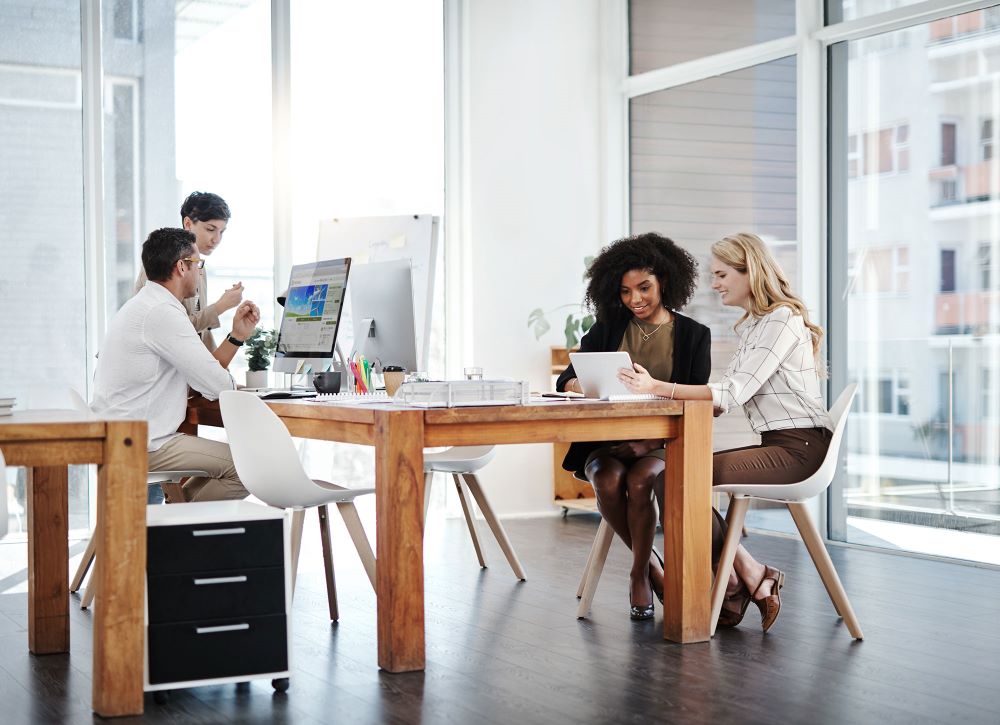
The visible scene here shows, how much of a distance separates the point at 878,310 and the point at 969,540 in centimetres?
108

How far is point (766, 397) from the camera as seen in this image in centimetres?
356

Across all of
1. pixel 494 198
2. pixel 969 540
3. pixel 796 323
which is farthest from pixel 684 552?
pixel 494 198

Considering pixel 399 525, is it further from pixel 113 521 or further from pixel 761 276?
pixel 761 276

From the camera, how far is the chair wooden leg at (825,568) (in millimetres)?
3402

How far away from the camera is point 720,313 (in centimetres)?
625

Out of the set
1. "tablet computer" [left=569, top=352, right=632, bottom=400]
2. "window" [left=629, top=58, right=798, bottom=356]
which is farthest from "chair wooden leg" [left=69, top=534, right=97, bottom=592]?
"window" [left=629, top=58, right=798, bottom=356]

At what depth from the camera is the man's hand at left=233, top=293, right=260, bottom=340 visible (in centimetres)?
411

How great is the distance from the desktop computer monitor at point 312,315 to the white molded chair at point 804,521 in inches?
57.9

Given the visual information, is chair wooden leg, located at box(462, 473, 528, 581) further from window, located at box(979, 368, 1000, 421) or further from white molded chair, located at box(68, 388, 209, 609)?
window, located at box(979, 368, 1000, 421)

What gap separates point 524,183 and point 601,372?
10.9ft

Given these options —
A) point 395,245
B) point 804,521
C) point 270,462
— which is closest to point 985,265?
point 804,521

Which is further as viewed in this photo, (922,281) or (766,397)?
(922,281)

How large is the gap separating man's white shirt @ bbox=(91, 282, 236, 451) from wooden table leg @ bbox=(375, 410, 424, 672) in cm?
99

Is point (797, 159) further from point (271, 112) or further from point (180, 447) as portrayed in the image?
point (180, 447)
